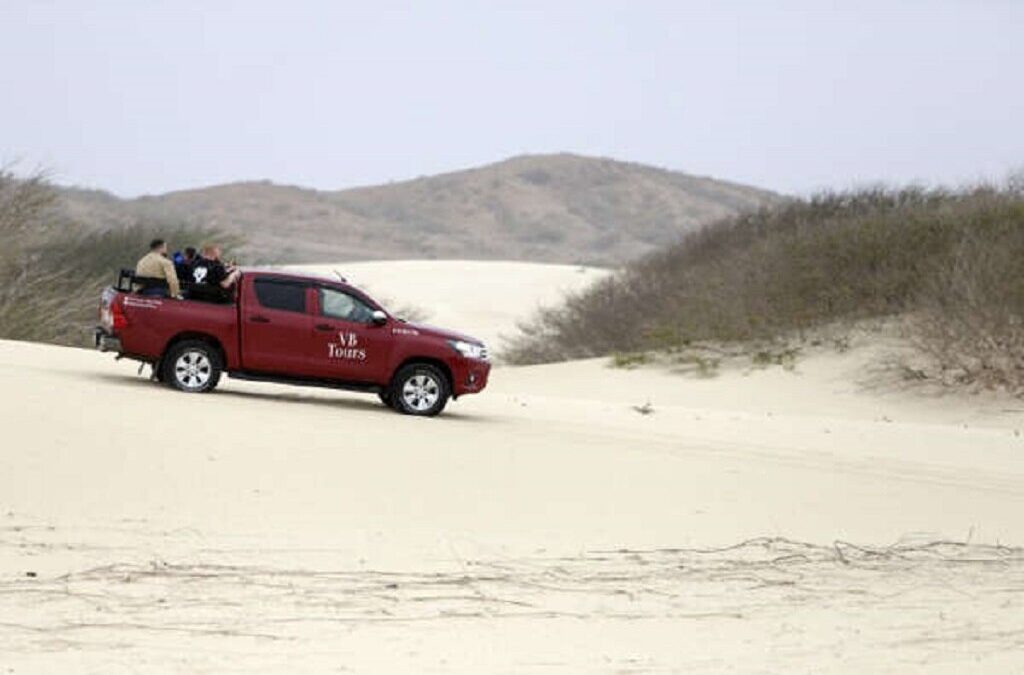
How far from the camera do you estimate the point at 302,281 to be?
1970cm

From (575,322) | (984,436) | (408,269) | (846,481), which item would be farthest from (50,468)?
(408,269)

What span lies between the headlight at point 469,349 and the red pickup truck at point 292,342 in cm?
2

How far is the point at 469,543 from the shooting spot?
12.4 meters

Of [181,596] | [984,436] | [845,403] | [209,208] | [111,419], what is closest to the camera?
[181,596]

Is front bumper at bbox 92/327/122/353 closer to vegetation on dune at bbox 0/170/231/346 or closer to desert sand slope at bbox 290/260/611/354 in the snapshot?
vegetation on dune at bbox 0/170/231/346

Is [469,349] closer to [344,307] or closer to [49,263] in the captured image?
[344,307]

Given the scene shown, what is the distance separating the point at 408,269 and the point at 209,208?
251 feet

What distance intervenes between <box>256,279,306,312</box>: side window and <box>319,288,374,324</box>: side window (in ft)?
0.80

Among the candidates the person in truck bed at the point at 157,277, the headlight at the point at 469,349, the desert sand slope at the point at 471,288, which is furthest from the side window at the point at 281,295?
the desert sand slope at the point at 471,288

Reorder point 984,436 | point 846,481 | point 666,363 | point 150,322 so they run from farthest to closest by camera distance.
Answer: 1. point 666,363
2. point 984,436
3. point 150,322
4. point 846,481

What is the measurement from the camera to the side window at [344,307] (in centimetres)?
1966

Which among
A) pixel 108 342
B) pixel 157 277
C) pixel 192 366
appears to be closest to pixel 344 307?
pixel 192 366

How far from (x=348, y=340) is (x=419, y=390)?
1.01 metres

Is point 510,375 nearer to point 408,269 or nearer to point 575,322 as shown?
point 575,322
